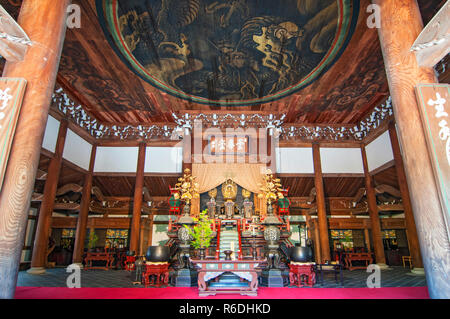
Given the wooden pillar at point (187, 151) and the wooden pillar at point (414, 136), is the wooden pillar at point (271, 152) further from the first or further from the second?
the wooden pillar at point (414, 136)

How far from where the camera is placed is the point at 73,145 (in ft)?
26.5

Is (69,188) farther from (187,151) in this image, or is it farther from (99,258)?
(187,151)

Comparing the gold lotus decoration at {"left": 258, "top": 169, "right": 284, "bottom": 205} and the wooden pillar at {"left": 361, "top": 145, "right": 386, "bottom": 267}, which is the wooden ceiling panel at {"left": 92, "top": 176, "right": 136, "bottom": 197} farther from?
the wooden pillar at {"left": 361, "top": 145, "right": 386, "bottom": 267}

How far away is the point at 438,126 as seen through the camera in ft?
8.46

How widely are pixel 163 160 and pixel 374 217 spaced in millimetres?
7558

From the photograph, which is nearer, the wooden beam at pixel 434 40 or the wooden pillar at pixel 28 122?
the wooden pillar at pixel 28 122

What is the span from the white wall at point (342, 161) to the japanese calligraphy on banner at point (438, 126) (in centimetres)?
702

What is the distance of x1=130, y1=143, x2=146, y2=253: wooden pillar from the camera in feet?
26.7

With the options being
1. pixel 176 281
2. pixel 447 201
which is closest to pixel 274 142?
pixel 176 281

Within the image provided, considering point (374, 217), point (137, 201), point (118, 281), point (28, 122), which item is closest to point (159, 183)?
point (137, 201)

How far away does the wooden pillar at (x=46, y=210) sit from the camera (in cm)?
622

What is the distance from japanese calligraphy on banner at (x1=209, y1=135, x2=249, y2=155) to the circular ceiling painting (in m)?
2.64

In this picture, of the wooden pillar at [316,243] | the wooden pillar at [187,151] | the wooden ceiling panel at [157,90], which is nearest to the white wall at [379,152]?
the wooden ceiling panel at [157,90]
